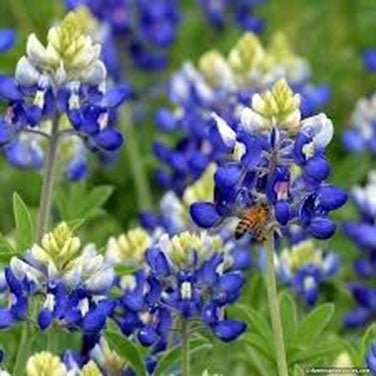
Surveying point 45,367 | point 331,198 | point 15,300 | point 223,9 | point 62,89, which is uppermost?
point 223,9

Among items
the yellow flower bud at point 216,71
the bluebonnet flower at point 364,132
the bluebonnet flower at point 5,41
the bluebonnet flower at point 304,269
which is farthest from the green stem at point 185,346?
the bluebonnet flower at point 364,132

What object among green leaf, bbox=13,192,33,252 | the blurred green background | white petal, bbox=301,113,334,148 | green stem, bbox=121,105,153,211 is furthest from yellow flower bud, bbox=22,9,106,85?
the blurred green background

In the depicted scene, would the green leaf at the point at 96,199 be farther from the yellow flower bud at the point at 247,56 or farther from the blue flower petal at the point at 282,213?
the blue flower petal at the point at 282,213

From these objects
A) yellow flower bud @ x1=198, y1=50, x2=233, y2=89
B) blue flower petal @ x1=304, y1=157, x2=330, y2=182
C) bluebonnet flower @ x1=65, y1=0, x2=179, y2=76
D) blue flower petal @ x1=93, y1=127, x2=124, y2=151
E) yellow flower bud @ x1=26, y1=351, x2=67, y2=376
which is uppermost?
bluebonnet flower @ x1=65, y1=0, x2=179, y2=76

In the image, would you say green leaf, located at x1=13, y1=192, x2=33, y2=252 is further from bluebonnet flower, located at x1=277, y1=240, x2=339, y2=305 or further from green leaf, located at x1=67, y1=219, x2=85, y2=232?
bluebonnet flower, located at x1=277, y1=240, x2=339, y2=305

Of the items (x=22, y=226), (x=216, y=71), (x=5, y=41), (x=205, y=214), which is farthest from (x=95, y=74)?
(x=216, y=71)

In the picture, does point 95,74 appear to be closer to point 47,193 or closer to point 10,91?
point 10,91
